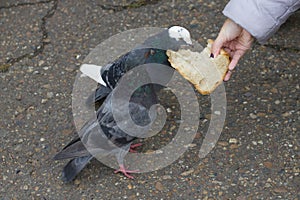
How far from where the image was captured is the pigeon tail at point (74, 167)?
2.81 m

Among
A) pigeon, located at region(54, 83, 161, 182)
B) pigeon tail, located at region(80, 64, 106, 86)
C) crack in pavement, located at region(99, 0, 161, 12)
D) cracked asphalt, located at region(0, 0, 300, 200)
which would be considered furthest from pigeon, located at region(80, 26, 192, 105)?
crack in pavement, located at region(99, 0, 161, 12)

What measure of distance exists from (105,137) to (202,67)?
0.62m

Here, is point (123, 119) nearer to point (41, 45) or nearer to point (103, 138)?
point (103, 138)

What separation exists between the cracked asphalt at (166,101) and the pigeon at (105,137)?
11cm

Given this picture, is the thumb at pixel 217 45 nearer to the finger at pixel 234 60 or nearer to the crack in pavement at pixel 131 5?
the finger at pixel 234 60

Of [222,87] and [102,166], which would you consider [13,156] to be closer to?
[102,166]

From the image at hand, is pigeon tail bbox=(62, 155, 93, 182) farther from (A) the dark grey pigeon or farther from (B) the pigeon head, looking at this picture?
(B) the pigeon head

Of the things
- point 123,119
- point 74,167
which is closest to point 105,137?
point 123,119

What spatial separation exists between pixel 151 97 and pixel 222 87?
648 millimetres

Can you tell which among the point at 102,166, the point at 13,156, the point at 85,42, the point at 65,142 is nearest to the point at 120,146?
the point at 102,166

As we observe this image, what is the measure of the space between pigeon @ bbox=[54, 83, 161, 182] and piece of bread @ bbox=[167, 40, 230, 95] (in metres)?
0.22

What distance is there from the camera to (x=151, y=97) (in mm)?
2859

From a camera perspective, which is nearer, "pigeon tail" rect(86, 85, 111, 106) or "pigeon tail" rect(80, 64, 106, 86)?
"pigeon tail" rect(86, 85, 111, 106)

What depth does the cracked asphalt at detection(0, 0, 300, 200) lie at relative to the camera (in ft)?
9.24
